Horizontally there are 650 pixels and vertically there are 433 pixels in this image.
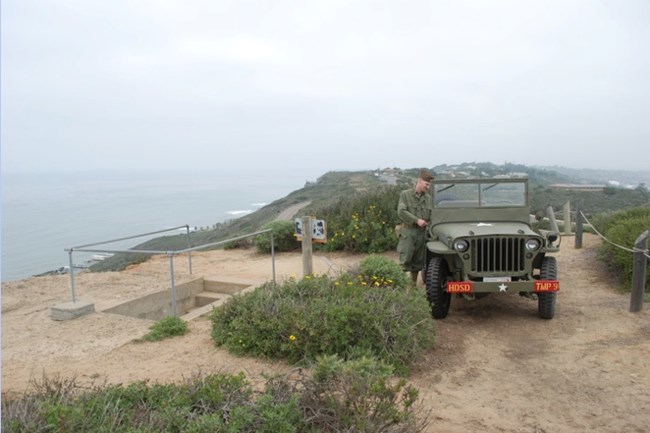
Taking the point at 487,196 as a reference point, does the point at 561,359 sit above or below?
below

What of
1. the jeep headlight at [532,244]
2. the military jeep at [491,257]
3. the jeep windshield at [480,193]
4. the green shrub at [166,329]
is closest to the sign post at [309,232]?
the military jeep at [491,257]

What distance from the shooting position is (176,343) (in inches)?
216

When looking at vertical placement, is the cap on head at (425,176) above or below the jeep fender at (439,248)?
above

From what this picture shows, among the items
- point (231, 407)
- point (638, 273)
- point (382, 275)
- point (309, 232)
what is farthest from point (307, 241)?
point (231, 407)

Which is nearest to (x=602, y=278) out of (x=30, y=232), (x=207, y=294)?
(x=207, y=294)

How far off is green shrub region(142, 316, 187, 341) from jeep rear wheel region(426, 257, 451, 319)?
2.99 meters

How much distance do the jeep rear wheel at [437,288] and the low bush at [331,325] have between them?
0.66 m

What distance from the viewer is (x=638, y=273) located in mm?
6312

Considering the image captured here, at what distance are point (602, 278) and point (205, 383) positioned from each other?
7456 millimetres

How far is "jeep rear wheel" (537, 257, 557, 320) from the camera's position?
5.99 meters

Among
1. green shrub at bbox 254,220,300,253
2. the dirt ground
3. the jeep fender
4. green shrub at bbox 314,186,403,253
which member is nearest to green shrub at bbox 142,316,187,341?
the dirt ground

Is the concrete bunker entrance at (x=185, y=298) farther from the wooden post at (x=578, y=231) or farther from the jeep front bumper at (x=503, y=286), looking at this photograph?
the wooden post at (x=578, y=231)

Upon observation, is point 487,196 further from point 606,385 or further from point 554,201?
point 554,201

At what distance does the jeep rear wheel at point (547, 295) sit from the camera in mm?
5988
